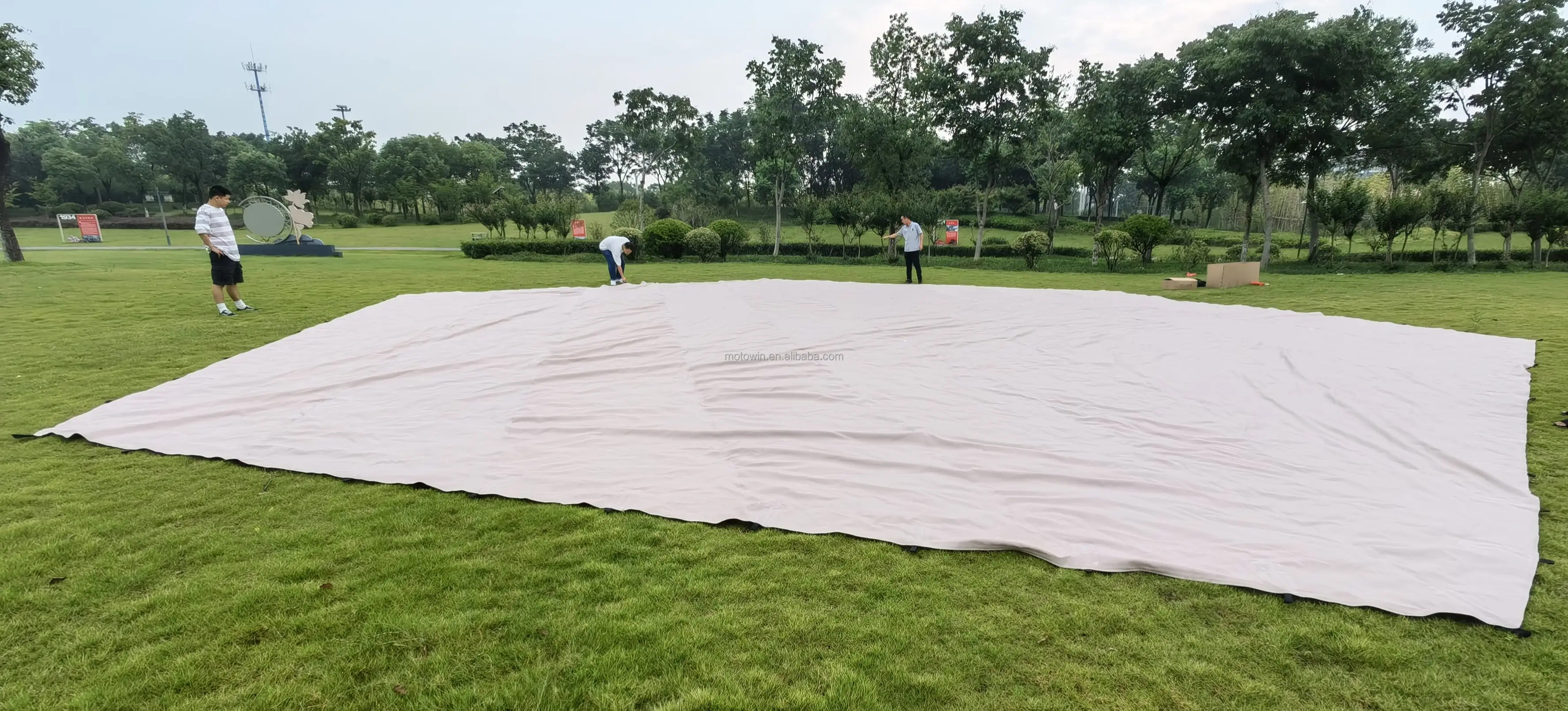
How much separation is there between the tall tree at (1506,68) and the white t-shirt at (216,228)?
83.8 feet

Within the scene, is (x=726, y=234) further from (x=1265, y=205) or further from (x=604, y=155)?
(x=604, y=155)

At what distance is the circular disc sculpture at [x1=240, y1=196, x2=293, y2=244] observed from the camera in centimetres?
1936

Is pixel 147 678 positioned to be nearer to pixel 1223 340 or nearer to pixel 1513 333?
pixel 1223 340

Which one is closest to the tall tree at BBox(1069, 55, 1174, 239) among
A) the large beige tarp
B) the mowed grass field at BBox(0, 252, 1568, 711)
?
the large beige tarp

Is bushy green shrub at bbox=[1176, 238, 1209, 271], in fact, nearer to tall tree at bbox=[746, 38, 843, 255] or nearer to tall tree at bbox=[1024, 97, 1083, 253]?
tall tree at bbox=[1024, 97, 1083, 253]

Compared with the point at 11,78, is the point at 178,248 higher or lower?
lower

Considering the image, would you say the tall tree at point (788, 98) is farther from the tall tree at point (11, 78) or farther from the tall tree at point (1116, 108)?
the tall tree at point (11, 78)

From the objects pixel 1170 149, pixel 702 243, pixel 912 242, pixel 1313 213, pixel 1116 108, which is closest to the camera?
pixel 912 242

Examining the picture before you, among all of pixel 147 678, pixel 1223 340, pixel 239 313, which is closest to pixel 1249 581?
pixel 147 678

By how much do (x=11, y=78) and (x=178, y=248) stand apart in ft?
41.9

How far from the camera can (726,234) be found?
812 inches

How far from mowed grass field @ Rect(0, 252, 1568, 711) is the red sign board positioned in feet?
119

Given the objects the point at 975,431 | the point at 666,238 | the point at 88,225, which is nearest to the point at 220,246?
the point at 975,431

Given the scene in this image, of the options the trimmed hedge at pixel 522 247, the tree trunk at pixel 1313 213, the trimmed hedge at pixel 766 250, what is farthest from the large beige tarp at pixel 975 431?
the trimmed hedge at pixel 522 247
